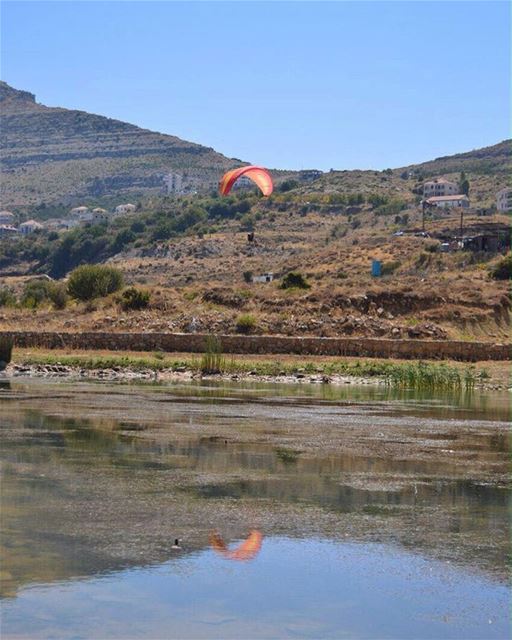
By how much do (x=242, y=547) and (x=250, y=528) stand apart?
840 millimetres

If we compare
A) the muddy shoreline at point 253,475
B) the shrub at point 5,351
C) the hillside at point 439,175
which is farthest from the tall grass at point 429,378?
the hillside at point 439,175

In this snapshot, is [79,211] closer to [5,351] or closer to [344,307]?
Result: [344,307]

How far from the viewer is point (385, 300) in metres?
48.5

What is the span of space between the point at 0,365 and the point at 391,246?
39940 mm

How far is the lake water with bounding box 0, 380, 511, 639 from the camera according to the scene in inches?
377

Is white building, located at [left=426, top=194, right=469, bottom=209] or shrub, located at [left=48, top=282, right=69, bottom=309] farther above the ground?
white building, located at [left=426, top=194, right=469, bottom=209]

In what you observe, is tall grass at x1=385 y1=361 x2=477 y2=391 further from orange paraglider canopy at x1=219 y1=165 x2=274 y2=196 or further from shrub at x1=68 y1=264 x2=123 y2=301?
shrub at x1=68 y1=264 x2=123 y2=301

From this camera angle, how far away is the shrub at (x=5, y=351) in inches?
1514

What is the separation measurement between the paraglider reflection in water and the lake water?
30mm

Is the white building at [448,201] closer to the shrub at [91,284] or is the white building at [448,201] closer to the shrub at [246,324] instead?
the shrub at [91,284]

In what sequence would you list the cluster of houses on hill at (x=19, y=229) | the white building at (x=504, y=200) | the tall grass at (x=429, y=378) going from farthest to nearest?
the cluster of houses on hill at (x=19, y=229)
the white building at (x=504, y=200)
the tall grass at (x=429, y=378)

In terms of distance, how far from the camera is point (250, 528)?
1267cm

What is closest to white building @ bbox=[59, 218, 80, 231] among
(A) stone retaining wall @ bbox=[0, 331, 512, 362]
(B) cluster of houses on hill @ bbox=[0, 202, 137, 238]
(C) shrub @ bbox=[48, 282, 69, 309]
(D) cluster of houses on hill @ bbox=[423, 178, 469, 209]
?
(B) cluster of houses on hill @ bbox=[0, 202, 137, 238]

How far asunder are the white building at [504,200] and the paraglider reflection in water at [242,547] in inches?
3809
